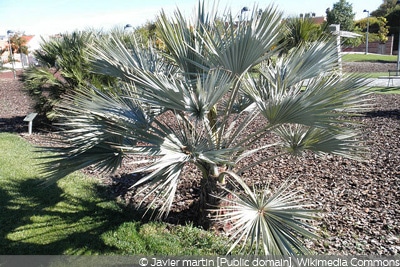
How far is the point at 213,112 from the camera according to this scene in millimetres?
4012

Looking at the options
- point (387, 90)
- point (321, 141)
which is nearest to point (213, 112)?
point (321, 141)

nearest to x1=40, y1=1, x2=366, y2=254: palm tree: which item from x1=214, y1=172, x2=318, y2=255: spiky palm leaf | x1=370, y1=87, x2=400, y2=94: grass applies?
x1=214, y1=172, x2=318, y2=255: spiky palm leaf

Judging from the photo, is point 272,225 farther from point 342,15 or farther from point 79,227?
point 342,15

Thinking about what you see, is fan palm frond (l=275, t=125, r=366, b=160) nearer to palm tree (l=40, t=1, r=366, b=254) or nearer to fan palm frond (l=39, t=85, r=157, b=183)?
palm tree (l=40, t=1, r=366, b=254)

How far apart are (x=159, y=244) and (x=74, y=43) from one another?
686 cm

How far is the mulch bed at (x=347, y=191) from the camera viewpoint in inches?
158

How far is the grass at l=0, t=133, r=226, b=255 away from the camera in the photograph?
397 cm

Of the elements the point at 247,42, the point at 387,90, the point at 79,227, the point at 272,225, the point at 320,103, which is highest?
the point at 247,42

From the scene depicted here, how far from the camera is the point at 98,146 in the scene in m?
3.68

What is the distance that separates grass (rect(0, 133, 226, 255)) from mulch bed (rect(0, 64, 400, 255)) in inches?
14.9

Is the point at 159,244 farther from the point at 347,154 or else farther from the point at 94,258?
the point at 347,154

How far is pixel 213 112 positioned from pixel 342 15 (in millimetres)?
47020

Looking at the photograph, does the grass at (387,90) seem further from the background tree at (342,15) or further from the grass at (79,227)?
the background tree at (342,15)

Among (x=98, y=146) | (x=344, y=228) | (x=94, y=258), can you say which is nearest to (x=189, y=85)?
(x=98, y=146)
